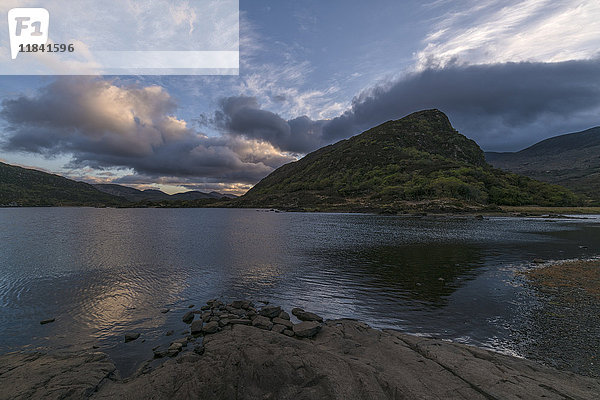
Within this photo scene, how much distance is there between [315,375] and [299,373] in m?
0.64

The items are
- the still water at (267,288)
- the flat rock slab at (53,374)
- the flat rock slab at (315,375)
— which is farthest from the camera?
the still water at (267,288)

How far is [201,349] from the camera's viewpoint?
13.9m

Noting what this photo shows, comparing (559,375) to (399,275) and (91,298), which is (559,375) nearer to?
(399,275)

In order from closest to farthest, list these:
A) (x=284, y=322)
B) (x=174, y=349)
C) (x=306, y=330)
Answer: (x=174, y=349)
(x=306, y=330)
(x=284, y=322)

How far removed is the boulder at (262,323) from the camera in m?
16.7

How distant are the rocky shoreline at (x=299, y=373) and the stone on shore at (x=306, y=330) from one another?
0.82ft

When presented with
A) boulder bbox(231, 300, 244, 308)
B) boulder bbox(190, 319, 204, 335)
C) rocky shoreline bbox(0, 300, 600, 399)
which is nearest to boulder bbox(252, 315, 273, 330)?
rocky shoreline bbox(0, 300, 600, 399)

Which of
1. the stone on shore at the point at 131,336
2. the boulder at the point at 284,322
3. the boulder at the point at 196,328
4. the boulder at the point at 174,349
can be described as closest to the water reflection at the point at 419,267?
the boulder at the point at 284,322

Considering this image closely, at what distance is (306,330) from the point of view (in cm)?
1548

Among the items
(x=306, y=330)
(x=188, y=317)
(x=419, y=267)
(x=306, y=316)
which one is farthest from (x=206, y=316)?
(x=419, y=267)

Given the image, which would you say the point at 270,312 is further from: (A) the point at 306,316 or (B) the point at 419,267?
(B) the point at 419,267

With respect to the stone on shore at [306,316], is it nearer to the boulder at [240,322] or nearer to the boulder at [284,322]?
the boulder at [284,322]

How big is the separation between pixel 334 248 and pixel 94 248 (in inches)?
1722

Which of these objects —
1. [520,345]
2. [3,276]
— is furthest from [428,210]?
[3,276]
